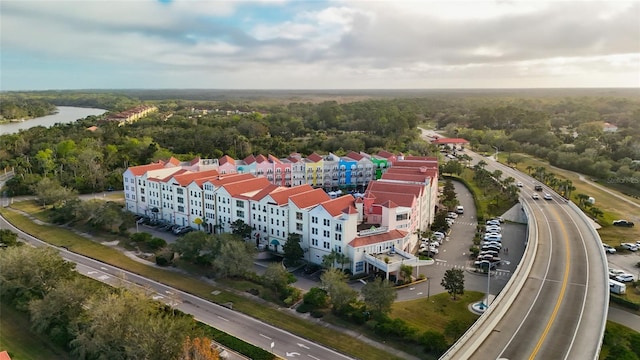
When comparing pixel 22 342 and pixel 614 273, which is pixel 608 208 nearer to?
pixel 614 273

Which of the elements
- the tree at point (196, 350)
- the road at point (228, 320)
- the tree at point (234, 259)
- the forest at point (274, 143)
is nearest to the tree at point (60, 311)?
the road at point (228, 320)

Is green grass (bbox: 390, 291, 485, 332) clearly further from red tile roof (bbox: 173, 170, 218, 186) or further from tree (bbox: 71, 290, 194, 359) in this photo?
red tile roof (bbox: 173, 170, 218, 186)

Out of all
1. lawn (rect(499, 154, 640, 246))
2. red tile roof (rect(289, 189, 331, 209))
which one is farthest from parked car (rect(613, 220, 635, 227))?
red tile roof (rect(289, 189, 331, 209))

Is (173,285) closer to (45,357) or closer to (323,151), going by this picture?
(45,357)

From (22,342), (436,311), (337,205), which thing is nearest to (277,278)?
(337,205)

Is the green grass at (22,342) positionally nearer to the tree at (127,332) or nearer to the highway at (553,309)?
the tree at (127,332)
